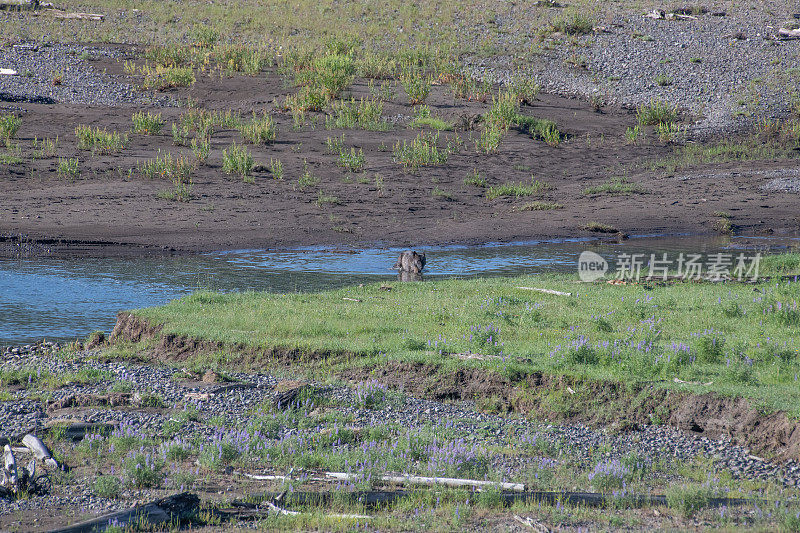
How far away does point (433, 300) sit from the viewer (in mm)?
12570

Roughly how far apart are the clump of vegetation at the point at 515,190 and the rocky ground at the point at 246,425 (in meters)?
13.9

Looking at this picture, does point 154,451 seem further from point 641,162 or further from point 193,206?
point 641,162

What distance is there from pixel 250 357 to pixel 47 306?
5.06 meters

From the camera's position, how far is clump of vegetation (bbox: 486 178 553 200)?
73.5ft

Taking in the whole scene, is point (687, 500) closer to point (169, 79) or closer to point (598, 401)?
point (598, 401)

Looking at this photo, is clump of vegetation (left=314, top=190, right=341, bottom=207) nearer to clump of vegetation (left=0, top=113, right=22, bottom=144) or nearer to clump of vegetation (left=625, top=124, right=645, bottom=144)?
clump of vegetation (left=0, top=113, right=22, bottom=144)

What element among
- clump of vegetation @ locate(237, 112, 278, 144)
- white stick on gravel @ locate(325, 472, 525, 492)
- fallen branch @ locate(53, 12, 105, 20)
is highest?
fallen branch @ locate(53, 12, 105, 20)

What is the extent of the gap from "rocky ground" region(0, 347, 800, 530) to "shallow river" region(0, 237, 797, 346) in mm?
3232

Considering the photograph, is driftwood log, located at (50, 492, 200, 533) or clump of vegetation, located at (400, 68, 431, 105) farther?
clump of vegetation, located at (400, 68, 431, 105)

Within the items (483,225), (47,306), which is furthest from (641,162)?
(47,306)

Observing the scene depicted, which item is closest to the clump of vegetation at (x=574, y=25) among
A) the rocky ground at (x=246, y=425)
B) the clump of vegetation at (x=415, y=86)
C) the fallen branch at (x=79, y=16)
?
the clump of vegetation at (x=415, y=86)

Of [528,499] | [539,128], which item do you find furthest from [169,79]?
[528,499]

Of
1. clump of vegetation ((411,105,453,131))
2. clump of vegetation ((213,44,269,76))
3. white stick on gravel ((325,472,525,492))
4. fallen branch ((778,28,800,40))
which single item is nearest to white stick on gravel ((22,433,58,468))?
white stick on gravel ((325,472,525,492))

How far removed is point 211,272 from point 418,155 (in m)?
9.45
